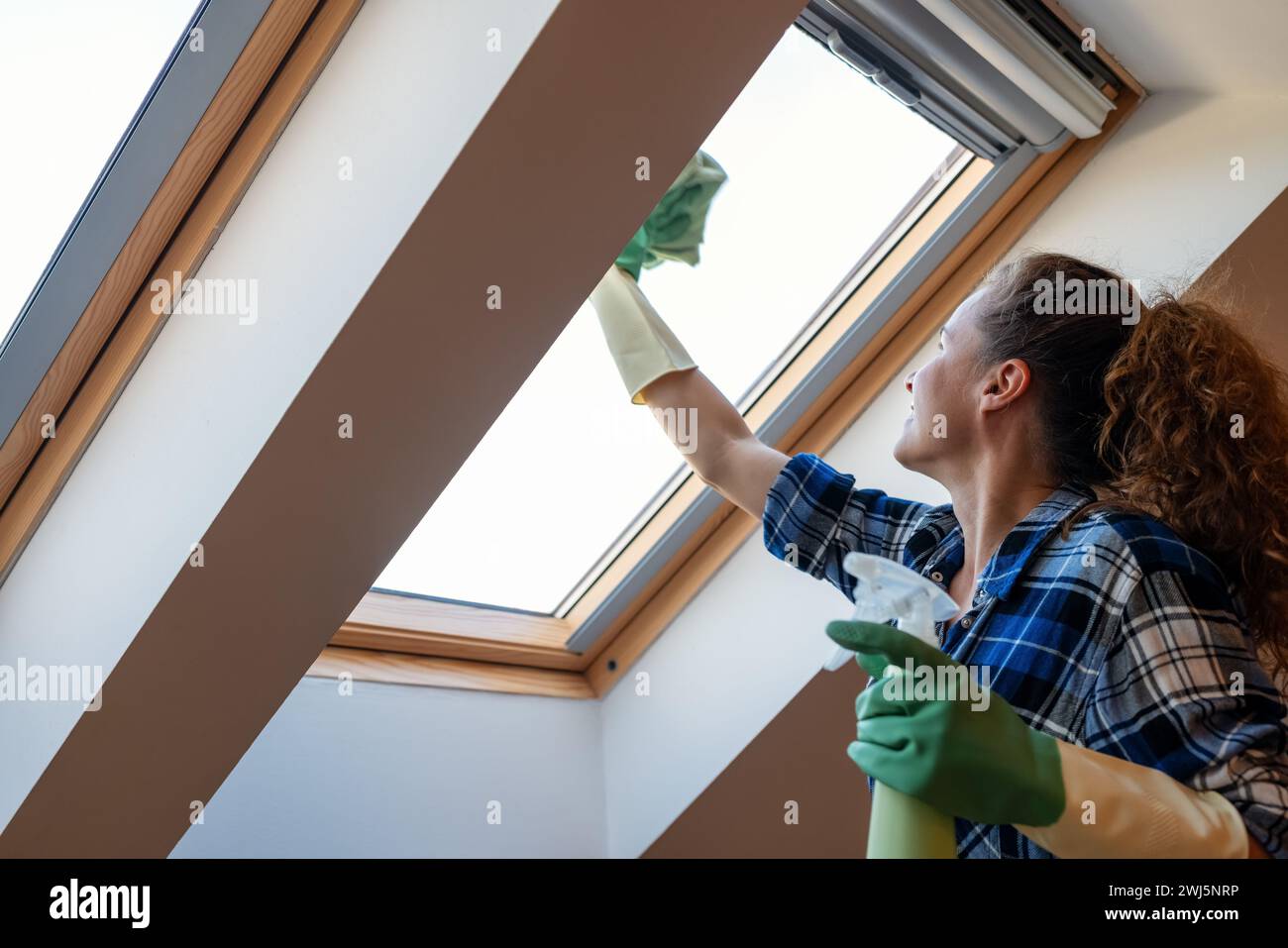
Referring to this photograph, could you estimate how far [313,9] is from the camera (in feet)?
3.98

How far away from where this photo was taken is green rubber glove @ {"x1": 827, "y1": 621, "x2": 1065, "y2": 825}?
97cm

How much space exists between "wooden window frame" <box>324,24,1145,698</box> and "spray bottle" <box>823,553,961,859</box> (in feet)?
3.21

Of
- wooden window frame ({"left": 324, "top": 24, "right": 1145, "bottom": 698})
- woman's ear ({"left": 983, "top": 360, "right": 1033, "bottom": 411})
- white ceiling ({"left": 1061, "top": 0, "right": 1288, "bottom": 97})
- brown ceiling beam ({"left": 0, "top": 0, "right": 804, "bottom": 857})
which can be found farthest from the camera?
wooden window frame ({"left": 324, "top": 24, "right": 1145, "bottom": 698})

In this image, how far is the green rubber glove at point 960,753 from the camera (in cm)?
97

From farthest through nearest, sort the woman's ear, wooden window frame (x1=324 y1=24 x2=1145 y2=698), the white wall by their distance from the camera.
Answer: wooden window frame (x1=324 y1=24 x2=1145 y2=698)
the white wall
the woman's ear

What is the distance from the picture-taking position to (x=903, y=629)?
1044mm

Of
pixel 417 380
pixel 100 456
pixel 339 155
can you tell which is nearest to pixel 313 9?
pixel 339 155

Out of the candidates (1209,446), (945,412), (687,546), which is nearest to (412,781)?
(687,546)

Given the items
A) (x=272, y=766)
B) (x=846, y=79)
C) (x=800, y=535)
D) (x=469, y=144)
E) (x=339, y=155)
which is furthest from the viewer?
(x=846, y=79)

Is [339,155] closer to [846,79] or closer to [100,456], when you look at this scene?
[100,456]
